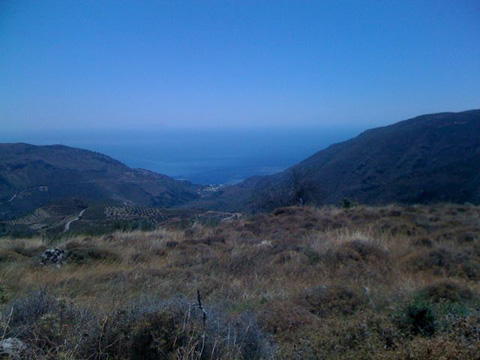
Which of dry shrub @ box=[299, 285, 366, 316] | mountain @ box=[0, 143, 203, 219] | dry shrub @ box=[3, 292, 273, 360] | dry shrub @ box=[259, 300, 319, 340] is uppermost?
dry shrub @ box=[3, 292, 273, 360]

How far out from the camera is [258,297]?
15.8 ft

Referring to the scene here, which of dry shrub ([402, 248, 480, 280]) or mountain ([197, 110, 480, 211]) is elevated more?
dry shrub ([402, 248, 480, 280])

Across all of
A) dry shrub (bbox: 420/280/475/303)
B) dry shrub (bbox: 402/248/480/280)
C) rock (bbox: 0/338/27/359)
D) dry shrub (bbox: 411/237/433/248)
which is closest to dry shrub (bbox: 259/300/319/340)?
dry shrub (bbox: 420/280/475/303)

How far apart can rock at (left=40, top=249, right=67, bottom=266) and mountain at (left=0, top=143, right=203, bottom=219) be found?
35.2 metres

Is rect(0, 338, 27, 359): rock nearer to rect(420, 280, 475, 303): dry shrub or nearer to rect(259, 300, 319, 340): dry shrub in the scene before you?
rect(259, 300, 319, 340): dry shrub

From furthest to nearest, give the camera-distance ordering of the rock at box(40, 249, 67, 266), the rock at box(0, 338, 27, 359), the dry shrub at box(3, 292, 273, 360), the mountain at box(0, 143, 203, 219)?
1. the mountain at box(0, 143, 203, 219)
2. the rock at box(40, 249, 67, 266)
3. the dry shrub at box(3, 292, 273, 360)
4. the rock at box(0, 338, 27, 359)

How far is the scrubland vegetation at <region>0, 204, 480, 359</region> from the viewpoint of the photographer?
2914 mm

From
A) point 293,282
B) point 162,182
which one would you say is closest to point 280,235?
point 293,282

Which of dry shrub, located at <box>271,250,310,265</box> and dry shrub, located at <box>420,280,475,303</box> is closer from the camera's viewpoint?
dry shrub, located at <box>420,280,475,303</box>

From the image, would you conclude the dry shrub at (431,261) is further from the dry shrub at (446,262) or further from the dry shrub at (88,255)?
the dry shrub at (88,255)

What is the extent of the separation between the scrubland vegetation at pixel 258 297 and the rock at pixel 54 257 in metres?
0.17

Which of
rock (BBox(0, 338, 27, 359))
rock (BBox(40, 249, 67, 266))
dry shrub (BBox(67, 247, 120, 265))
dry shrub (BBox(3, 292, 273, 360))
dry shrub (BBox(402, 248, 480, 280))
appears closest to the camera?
rock (BBox(0, 338, 27, 359))

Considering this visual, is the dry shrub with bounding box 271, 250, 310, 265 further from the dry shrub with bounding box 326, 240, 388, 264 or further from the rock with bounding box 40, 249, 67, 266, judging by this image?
the rock with bounding box 40, 249, 67, 266

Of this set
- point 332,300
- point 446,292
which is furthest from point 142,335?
point 446,292
